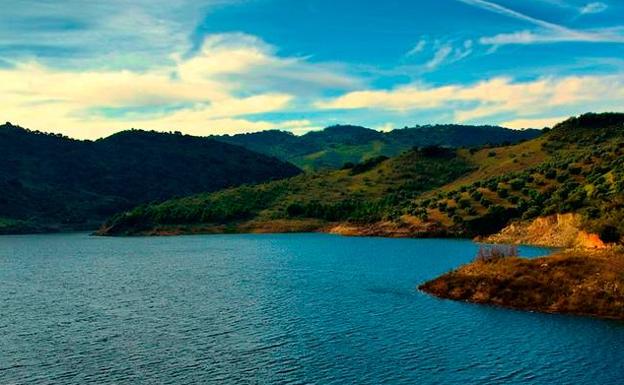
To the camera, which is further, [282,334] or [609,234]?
[609,234]

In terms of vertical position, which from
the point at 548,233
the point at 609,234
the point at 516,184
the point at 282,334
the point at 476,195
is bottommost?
the point at 282,334

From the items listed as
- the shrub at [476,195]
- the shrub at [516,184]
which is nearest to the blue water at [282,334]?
the shrub at [476,195]

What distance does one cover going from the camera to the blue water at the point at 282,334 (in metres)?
47.1

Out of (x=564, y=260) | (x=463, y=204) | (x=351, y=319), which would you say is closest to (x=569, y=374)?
(x=351, y=319)

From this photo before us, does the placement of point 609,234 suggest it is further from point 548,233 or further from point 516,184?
point 516,184

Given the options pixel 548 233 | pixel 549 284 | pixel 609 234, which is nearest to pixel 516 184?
pixel 548 233

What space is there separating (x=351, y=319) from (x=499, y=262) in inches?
975

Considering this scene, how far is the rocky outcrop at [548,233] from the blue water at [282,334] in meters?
38.0

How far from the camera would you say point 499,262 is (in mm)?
79688

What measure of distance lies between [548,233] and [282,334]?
4023 inches

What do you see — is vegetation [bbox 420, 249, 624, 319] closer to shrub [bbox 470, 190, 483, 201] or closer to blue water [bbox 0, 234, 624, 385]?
blue water [bbox 0, 234, 624, 385]

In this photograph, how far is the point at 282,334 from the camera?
2373 inches

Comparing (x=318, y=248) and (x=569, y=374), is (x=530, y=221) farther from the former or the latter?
(x=569, y=374)

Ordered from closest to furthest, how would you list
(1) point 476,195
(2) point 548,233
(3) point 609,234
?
1. (3) point 609,234
2. (2) point 548,233
3. (1) point 476,195
